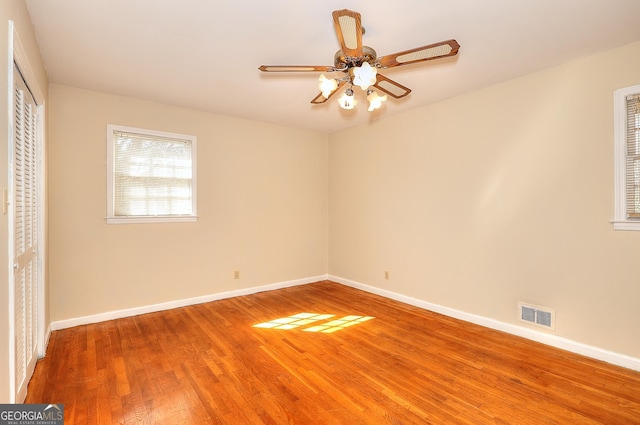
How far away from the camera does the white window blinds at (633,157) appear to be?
8.09ft

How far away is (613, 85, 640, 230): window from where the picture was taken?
2471mm

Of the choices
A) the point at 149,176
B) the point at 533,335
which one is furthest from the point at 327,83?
the point at 533,335

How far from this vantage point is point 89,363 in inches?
102

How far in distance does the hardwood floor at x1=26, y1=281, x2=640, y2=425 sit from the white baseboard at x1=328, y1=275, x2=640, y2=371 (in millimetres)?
84

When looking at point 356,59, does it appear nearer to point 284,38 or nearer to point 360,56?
point 360,56

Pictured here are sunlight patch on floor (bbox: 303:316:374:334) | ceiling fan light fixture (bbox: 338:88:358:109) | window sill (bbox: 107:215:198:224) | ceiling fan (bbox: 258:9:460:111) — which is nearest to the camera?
ceiling fan (bbox: 258:9:460:111)

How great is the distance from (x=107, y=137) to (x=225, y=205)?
1569 mm

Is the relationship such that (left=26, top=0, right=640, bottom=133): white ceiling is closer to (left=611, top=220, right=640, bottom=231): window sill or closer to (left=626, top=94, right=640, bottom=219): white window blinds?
(left=626, top=94, right=640, bottom=219): white window blinds

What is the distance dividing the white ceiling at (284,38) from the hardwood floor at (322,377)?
8.46 feet

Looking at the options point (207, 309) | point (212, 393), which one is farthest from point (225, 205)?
point (212, 393)

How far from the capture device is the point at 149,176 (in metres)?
3.82

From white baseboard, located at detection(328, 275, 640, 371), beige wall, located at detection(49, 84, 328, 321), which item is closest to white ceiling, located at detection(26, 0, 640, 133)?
beige wall, located at detection(49, 84, 328, 321)
